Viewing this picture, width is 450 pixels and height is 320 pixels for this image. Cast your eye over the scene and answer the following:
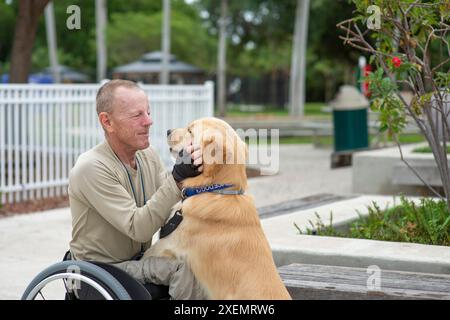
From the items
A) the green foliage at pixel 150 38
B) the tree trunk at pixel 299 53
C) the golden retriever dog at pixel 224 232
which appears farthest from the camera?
the green foliage at pixel 150 38

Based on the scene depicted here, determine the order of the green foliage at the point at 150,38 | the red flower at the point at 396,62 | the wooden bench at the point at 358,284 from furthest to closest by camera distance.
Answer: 1. the green foliage at the point at 150,38
2. the red flower at the point at 396,62
3. the wooden bench at the point at 358,284

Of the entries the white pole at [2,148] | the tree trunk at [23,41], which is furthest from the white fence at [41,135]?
the tree trunk at [23,41]

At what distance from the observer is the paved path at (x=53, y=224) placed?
673 centimetres

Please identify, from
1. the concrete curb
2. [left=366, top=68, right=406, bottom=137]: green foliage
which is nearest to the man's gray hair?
the concrete curb

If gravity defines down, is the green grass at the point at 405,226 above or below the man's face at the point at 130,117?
below

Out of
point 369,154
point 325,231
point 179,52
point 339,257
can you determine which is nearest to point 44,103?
point 369,154

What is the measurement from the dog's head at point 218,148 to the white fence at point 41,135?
707cm

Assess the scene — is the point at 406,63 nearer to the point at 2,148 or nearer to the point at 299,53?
the point at 2,148

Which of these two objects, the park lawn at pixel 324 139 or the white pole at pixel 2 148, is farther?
the park lawn at pixel 324 139

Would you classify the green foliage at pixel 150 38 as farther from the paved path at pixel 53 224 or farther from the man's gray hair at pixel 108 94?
the man's gray hair at pixel 108 94

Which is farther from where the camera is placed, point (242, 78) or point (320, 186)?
point (242, 78)

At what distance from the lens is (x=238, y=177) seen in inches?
138

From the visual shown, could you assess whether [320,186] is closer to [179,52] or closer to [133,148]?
[133,148]
